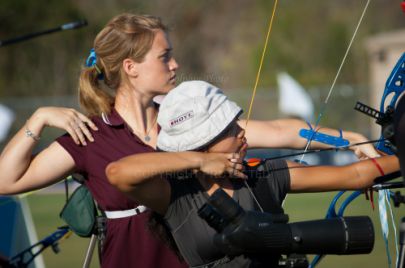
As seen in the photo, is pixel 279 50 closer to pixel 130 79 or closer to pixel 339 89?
pixel 339 89

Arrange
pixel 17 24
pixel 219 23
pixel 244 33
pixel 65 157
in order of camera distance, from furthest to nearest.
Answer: pixel 219 23, pixel 244 33, pixel 17 24, pixel 65 157

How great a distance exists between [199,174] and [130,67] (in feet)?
3.38

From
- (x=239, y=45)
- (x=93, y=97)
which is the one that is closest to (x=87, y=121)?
(x=93, y=97)

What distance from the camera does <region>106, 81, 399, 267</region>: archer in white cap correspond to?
2840 mm

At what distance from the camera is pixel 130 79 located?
12.7 ft

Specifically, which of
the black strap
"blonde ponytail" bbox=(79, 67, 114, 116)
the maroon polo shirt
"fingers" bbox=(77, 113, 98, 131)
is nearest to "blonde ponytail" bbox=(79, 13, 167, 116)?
"blonde ponytail" bbox=(79, 67, 114, 116)

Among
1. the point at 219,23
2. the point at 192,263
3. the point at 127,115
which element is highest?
the point at 127,115

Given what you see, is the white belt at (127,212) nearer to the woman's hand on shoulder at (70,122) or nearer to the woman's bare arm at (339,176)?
the woman's hand on shoulder at (70,122)

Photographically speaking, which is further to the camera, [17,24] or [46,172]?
[17,24]

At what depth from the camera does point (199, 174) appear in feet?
9.75

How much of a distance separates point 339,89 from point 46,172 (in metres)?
19.7

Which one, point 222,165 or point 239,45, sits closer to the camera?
point 222,165

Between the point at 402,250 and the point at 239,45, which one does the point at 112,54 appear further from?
the point at 239,45

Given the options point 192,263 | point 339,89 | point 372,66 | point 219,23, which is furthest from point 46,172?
point 219,23
